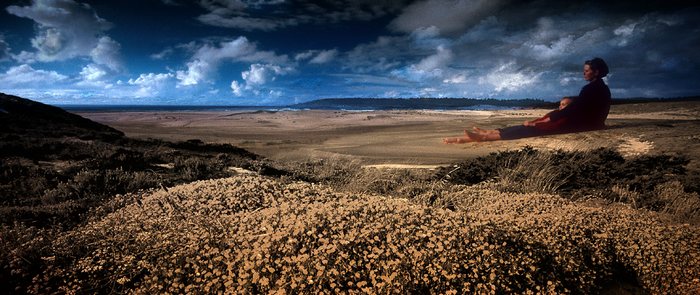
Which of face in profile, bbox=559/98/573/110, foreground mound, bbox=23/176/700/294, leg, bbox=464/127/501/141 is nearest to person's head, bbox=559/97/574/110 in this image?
face in profile, bbox=559/98/573/110

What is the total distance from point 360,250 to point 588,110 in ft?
36.7

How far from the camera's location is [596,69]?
10.8 m

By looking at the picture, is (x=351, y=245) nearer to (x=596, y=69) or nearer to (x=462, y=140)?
(x=596, y=69)

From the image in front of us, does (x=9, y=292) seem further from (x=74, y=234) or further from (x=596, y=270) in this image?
(x=596, y=270)

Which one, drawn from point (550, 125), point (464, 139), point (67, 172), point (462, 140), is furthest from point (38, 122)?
point (550, 125)

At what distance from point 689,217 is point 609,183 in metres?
2.15

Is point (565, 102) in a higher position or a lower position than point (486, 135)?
higher

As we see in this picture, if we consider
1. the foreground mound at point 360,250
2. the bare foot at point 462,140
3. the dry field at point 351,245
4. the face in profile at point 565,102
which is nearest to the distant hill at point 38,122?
the dry field at point 351,245

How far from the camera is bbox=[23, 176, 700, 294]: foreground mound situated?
404 centimetres

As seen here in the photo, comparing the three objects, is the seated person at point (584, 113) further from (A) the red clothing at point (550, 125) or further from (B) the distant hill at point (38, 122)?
(B) the distant hill at point (38, 122)

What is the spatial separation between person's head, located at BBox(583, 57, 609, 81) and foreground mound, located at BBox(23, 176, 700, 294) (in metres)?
6.17

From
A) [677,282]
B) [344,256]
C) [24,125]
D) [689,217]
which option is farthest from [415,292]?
[24,125]

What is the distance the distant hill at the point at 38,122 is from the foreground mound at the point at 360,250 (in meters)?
11.1

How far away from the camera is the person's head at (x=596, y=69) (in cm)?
1077
